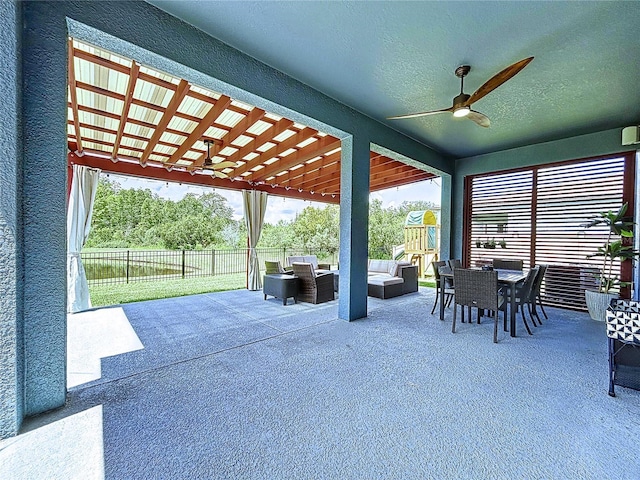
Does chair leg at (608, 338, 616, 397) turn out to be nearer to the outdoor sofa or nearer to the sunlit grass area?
the outdoor sofa

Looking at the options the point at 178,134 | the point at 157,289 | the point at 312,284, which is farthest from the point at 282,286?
the point at 157,289

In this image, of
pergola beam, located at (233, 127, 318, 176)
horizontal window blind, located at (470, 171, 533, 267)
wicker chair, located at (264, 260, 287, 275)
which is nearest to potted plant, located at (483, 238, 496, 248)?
horizontal window blind, located at (470, 171, 533, 267)

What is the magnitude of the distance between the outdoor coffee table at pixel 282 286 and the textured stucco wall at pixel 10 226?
12.5 feet

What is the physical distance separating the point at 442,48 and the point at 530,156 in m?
3.97

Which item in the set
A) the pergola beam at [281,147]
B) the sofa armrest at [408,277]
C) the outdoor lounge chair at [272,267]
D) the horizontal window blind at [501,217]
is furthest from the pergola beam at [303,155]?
the horizontal window blind at [501,217]

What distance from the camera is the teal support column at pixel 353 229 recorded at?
4.20 m

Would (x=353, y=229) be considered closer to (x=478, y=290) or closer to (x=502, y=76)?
(x=478, y=290)

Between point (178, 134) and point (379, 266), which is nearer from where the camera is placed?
point (178, 134)

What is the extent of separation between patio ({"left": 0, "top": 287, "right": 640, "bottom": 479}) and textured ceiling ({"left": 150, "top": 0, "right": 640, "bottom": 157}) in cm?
308

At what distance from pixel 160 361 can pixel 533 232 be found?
652cm

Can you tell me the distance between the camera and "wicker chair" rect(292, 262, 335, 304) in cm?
543

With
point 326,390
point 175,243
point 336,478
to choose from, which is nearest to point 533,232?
point 326,390

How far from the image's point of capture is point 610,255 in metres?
4.37

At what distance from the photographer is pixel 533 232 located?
5539mm
